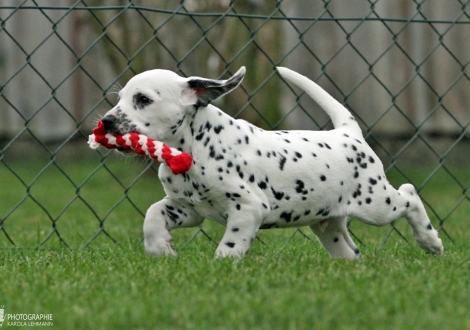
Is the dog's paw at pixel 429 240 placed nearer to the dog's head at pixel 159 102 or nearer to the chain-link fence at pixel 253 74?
the dog's head at pixel 159 102

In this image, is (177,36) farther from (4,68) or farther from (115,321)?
(115,321)

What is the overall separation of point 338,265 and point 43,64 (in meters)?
9.03

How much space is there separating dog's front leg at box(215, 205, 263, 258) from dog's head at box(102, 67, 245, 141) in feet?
1.56

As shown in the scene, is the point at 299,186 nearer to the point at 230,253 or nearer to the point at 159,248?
the point at 230,253

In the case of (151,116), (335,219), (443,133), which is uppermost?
(151,116)

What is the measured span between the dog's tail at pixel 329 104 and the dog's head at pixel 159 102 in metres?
0.69

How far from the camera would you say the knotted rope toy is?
3518 millimetres

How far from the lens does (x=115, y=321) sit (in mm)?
2541

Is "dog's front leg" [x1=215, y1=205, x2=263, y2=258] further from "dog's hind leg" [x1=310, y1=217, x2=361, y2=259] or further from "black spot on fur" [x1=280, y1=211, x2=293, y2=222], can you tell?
"dog's hind leg" [x1=310, y1=217, x2=361, y2=259]

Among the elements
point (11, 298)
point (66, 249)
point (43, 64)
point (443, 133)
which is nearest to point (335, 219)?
point (66, 249)

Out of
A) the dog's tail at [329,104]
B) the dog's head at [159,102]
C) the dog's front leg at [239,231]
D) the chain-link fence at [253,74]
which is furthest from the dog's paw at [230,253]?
the chain-link fence at [253,74]

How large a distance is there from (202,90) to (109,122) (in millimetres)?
448

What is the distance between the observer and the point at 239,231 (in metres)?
3.60

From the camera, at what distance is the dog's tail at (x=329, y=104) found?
422cm
